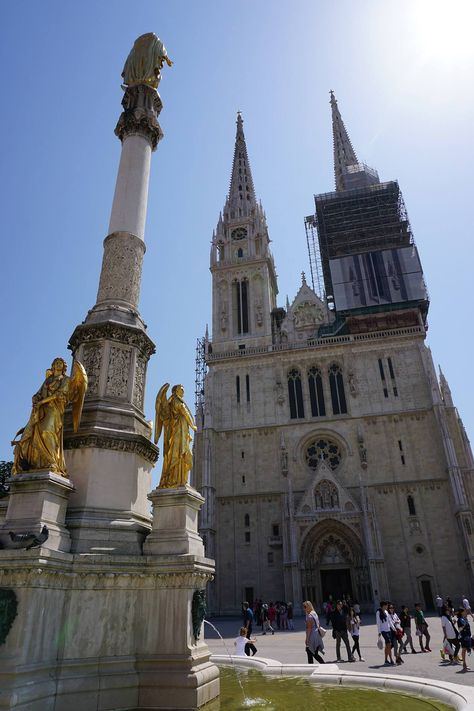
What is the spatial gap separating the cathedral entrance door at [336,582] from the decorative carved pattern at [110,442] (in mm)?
27319

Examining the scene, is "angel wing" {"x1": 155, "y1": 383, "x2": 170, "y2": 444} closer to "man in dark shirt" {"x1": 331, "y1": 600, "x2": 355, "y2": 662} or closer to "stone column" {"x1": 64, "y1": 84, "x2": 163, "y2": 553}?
"stone column" {"x1": 64, "y1": 84, "x2": 163, "y2": 553}

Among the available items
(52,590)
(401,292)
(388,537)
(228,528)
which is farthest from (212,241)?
(52,590)

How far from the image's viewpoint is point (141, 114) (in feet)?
38.3

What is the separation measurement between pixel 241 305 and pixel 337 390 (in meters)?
12.2

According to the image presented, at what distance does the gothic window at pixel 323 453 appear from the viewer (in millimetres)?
34231

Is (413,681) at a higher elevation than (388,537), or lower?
lower

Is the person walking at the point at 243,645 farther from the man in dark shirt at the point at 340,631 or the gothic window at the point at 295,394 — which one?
the gothic window at the point at 295,394

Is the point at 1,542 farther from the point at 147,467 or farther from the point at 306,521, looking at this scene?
the point at 306,521

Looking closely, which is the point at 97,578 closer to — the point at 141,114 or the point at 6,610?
the point at 6,610

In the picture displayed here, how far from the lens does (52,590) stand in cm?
624

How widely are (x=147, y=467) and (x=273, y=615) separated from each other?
56.8 feet

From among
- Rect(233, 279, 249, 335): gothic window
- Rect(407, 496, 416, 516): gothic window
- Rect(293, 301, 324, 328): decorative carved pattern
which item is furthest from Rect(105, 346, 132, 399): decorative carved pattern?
Rect(293, 301, 324, 328): decorative carved pattern

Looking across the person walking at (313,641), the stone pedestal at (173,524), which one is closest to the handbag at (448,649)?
the person walking at (313,641)

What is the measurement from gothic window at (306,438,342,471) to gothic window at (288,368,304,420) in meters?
2.54
